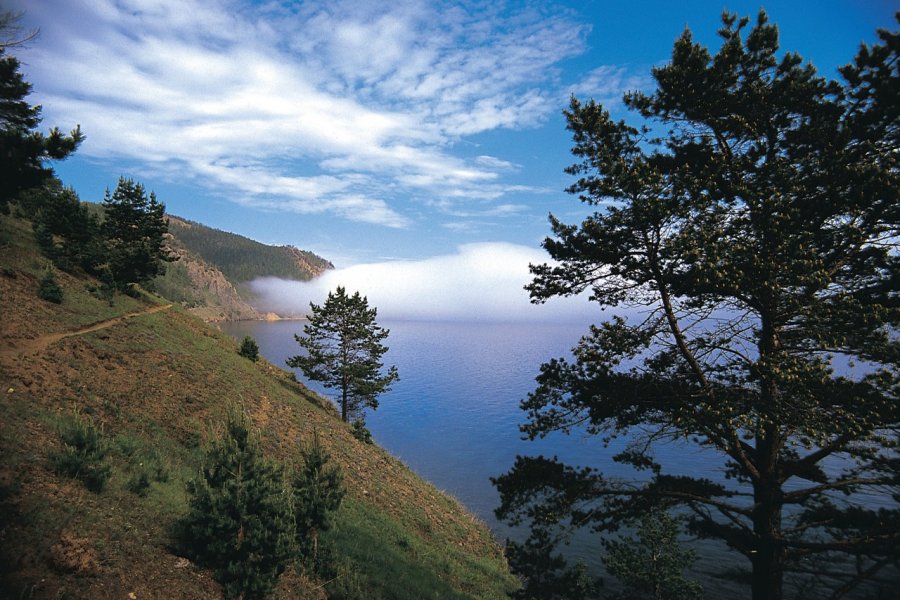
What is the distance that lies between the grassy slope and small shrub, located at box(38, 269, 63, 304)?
68 cm

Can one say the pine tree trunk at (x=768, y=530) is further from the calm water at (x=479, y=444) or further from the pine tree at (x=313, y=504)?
the calm water at (x=479, y=444)

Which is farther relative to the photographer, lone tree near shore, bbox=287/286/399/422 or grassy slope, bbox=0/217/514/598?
lone tree near shore, bbox=287/286/399/422

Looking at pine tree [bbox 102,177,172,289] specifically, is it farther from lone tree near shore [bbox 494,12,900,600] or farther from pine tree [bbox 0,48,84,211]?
lone tree near shore [bbox 494,12,900,600]

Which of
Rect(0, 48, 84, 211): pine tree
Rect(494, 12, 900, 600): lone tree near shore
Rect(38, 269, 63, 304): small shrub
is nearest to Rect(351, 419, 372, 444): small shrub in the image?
Rect(38, 269, 63, 304): small shrub

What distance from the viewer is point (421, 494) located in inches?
1156

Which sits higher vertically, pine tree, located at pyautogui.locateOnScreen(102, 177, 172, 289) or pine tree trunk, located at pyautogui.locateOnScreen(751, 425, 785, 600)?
pine tree, located at pyautogui.locateOnScreen(102, 177, 172, 289)

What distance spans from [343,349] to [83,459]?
26.4 m

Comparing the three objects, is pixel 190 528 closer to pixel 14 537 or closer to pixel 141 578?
pixel 141 578

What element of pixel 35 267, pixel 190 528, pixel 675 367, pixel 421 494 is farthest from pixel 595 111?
pixel 35 267

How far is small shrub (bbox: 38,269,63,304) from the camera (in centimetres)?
2317

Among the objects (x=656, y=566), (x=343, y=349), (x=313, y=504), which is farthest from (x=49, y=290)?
(x=656, y=566)

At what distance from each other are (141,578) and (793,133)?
1580 centimetres

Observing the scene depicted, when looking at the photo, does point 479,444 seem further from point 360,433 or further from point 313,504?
point 313,504

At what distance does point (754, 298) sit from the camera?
795 cm
